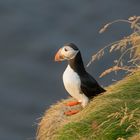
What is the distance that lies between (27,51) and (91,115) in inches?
386

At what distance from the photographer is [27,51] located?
63.7ft

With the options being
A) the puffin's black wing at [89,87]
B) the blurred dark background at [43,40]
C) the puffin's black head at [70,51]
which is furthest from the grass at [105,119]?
the blurred dark background at [43,40]

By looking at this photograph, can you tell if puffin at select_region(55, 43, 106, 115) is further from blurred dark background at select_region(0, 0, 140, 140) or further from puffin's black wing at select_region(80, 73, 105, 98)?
blurred dark background at select_region(0, 0, 140, 140)

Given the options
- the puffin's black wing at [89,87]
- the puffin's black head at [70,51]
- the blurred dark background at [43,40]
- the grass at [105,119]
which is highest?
the blurred dark background at [43,40]

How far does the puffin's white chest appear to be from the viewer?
10297 mm

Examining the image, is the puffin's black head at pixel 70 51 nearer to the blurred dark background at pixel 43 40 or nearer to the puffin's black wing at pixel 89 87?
the puffin's black wing at pixel 89 87

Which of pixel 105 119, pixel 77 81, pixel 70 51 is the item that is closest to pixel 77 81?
pixel 77 81

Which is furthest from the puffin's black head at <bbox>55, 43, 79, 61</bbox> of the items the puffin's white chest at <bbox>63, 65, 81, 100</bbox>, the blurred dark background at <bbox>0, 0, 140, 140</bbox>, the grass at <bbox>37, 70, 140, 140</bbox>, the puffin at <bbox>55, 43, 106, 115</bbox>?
the blurred dark background at <bbox>0, 0, 140, 140</bbox>

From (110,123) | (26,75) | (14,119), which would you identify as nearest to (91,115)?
(110,123)

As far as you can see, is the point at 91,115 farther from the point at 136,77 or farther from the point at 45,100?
the point at 45,100

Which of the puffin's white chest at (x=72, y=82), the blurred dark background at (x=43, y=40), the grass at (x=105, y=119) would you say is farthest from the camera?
the blurred dark background at (x=43, y=40)

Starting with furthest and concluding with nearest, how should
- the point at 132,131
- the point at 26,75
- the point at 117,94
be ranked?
the point at 26,75
the point at 117,94
the point at 132,131

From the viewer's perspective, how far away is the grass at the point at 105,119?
9.34 metres

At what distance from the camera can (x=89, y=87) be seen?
1036 centimetres
